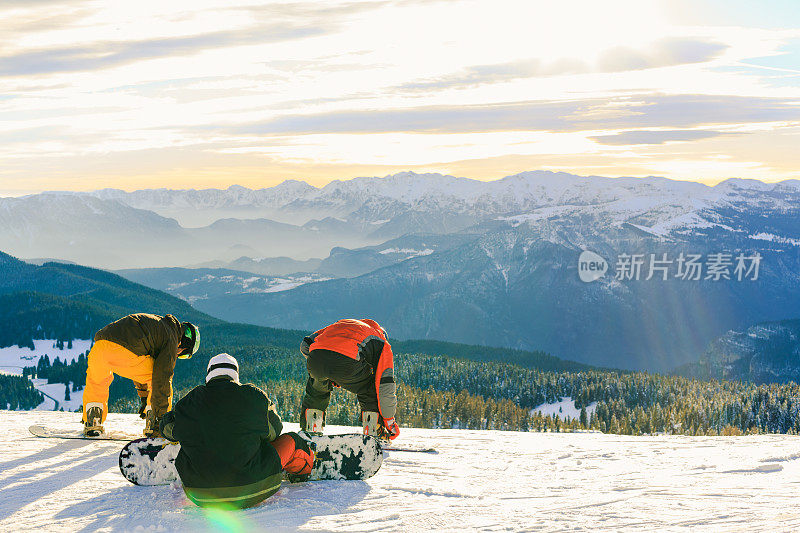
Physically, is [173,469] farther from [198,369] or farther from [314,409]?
[198,369]

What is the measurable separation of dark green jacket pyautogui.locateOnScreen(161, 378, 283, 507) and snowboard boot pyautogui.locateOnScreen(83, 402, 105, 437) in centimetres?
635

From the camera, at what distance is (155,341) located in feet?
48.6

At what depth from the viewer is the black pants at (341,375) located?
44.5ft

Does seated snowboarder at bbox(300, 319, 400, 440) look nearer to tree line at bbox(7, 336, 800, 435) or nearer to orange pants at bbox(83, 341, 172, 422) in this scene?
orange pants at bbox(83, 341, 172, 422)

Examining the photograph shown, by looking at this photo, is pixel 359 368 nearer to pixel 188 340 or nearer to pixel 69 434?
pixel 188 340

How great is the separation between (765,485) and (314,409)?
859 cm

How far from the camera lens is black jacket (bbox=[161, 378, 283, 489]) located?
979cm

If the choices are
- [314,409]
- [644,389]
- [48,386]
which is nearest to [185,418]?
[314,409]

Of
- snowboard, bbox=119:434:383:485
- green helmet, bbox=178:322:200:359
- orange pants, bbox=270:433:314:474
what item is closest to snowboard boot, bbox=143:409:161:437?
green helmet, bbox=178:322:200:359

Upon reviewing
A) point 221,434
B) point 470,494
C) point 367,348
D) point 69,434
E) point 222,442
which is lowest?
point 470,494

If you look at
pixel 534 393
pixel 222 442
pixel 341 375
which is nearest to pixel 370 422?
pixel 341 375

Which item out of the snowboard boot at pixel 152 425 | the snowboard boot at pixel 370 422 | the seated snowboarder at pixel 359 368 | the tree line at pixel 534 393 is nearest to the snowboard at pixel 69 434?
the snowboard boot at pixel 152 425

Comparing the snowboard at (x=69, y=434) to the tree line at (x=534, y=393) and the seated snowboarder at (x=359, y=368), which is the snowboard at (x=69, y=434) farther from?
the tree line at (x=534, y=393)

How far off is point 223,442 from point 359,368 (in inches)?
166
